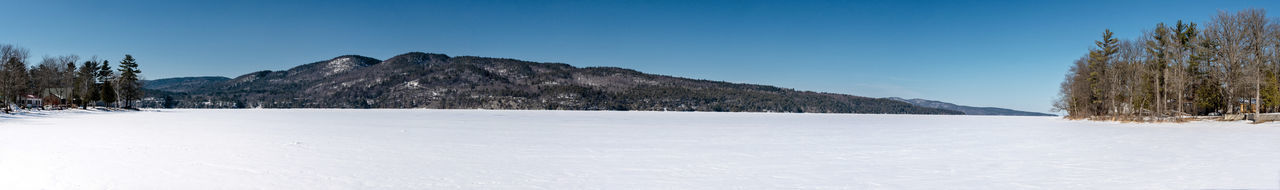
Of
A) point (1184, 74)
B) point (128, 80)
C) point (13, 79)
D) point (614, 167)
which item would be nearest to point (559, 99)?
point (128, 80)

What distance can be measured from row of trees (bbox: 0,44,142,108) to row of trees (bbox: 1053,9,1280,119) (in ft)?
251

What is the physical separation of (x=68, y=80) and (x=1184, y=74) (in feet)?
291

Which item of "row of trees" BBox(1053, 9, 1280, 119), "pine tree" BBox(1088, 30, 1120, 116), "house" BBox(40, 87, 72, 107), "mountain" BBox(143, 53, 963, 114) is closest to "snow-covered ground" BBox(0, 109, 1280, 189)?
"row of trees" BBox(1053, 9, 1280, 119)

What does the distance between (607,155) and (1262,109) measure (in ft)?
169

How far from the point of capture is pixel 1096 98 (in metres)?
53.9

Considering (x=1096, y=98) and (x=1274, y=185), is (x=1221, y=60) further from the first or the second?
(x=1274, y=185)

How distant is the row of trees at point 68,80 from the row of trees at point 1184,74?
76.4 meters

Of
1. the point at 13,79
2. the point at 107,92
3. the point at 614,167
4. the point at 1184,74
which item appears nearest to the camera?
the point at 614,167

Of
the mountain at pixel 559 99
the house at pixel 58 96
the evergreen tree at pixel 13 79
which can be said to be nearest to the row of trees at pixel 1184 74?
the evergreen tree at pixel 13 79

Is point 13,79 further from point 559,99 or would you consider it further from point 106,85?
point 559,99

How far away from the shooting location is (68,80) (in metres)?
65.3

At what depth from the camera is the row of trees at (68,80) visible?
174ft

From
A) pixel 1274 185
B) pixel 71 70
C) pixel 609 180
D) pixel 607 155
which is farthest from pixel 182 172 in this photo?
pixel 71 70

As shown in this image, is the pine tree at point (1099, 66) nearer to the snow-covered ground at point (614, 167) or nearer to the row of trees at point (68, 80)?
the snow-covered ground at point (614, 167)
